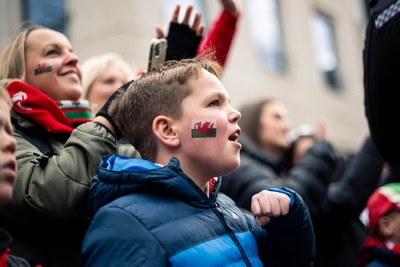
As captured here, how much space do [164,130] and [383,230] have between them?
1588mm

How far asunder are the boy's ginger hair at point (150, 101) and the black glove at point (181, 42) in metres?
0.36

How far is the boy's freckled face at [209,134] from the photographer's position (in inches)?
71.0

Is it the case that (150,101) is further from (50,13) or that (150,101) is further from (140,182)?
(50,13)

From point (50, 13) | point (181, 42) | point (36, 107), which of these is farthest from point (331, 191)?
point (50, 13)

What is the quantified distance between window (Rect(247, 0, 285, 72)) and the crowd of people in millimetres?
7939

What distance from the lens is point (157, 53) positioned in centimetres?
226

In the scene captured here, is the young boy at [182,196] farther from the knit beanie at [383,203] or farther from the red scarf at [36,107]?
the knit beanie at [383,203]

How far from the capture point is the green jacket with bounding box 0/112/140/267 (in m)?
1.78

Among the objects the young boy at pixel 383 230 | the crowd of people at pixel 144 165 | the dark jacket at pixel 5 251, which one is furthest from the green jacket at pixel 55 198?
the young boy at pixel 383 230

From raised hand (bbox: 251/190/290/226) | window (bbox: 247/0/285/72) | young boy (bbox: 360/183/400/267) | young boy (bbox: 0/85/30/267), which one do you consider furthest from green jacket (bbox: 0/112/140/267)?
window (bbox: 247/0/285/72)

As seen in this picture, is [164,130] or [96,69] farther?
[96,69]

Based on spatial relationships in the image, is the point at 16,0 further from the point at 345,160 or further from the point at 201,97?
the point at 201,97

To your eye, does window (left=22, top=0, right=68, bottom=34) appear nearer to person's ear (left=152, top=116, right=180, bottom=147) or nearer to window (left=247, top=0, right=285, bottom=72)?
window (left=247, top=0, right=285, bottom=72)

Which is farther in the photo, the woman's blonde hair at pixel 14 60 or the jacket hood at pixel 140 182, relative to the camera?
the woman's blonde hair at pixel 14 60
